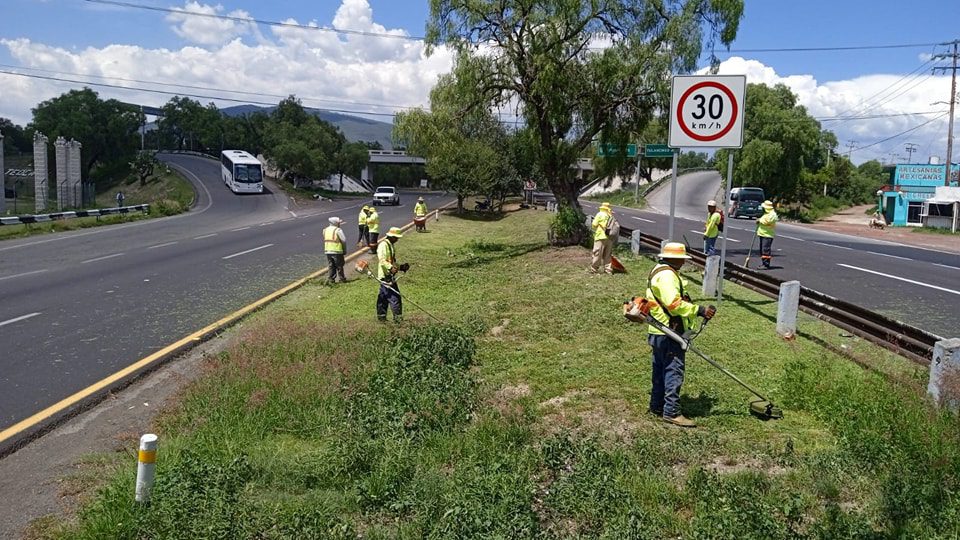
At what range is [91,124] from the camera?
76000 mm

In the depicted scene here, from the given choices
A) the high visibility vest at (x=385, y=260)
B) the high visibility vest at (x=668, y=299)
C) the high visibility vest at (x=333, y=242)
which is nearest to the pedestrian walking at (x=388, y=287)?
the high visibility vest at (x=385, y=260)

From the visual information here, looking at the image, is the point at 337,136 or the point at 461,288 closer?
the point at 461,288

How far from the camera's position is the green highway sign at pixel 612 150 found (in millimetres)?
19000

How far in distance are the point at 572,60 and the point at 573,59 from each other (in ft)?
0.15

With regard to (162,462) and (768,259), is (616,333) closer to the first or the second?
(162,462)

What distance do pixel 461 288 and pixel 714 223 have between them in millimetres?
6017

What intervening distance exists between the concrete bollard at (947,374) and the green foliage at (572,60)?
1226cm

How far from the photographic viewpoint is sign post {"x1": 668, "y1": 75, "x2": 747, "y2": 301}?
907 centimetres

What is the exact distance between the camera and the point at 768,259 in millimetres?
16297

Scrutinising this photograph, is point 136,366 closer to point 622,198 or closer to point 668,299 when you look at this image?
point 668,299

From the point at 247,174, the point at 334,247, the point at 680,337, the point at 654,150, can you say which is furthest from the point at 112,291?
the point at 247,174

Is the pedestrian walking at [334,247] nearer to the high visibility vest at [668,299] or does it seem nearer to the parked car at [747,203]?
the high visibility vest at [668,299]

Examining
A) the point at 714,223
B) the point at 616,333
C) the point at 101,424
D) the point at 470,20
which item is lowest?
the point at 101,424

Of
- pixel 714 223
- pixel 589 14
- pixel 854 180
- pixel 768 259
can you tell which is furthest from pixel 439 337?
pixel 854 180
